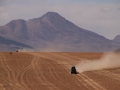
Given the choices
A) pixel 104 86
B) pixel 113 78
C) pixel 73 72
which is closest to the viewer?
pixel 104 86

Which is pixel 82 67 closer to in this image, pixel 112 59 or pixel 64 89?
pixel 112 59

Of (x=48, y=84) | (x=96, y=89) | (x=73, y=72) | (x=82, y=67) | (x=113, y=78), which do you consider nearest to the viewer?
(x=96, y=89)

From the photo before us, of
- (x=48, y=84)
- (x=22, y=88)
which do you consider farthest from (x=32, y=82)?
(x=22, y=88)

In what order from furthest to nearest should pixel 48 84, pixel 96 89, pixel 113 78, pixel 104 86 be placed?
pixel 113 78 → pixel 48 84 → pixel 104 86 → pixel 96 89

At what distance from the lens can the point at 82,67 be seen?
31.2 m

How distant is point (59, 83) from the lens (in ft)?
70.2

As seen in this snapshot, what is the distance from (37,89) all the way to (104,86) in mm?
4016

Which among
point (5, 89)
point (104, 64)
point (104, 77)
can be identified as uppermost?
point (104, 64)

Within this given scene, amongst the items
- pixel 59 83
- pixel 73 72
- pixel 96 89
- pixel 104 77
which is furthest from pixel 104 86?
pixel 73 72

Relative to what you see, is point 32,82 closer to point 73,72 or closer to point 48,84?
point 48,84

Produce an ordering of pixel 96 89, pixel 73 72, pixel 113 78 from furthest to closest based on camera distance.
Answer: pixel 73 72
pixel 113 78
pixel 96 89

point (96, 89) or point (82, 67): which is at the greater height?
point (82, 67)

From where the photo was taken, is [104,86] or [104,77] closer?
[104,86]

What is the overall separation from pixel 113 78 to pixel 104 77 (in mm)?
937
